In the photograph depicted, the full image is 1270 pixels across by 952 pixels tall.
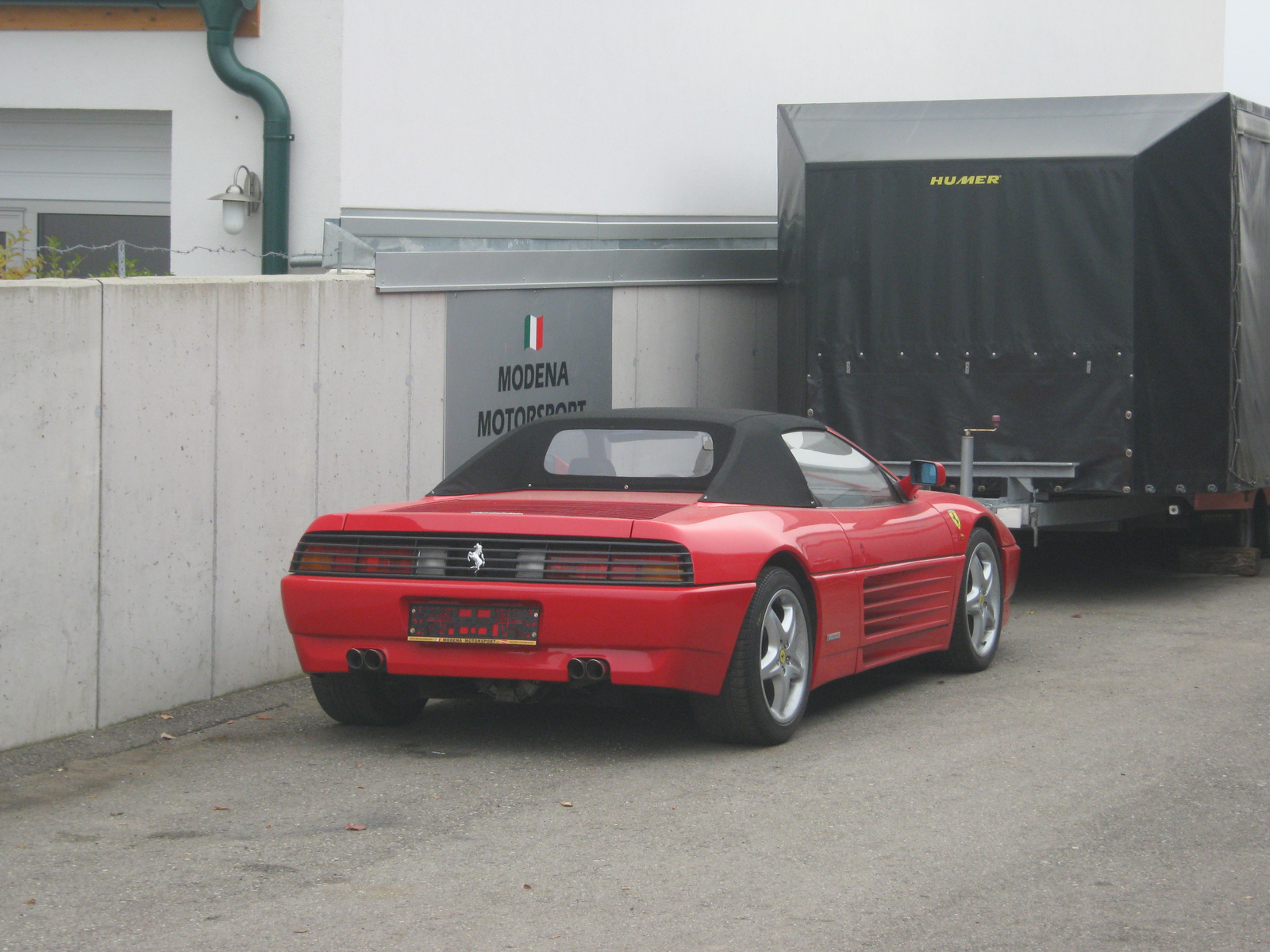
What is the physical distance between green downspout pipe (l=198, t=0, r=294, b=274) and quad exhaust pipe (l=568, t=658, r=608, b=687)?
17.6 ft

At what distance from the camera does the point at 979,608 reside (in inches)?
334

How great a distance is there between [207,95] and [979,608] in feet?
20.2

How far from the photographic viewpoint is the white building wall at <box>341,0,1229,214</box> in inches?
432

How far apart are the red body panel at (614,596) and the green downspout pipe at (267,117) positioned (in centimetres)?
427

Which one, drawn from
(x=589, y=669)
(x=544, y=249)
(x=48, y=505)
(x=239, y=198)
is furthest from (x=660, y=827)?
(x=544, y=249)

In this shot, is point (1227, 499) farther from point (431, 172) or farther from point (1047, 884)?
point (1047, 884)

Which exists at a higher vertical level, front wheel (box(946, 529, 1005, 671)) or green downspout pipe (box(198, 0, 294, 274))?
green downspout pipe (box(198, 0, 294, 274))

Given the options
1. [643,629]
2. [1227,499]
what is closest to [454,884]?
[643,629]

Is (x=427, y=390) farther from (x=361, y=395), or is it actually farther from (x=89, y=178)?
(x=89, y=178)

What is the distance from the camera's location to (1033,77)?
1616 centimetres

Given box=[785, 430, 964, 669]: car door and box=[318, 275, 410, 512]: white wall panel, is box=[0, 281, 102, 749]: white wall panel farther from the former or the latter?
box=[785, 430, 964, 669]: car door

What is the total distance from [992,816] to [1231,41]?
14125mm

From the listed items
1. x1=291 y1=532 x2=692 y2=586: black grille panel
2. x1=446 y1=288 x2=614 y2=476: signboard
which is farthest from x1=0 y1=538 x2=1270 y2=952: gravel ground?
x1=446 y1=288 x2=614 y2=476: signboard

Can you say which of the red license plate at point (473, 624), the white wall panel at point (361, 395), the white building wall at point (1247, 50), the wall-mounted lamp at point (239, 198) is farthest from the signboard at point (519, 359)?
the white building wall at point (1247, 50)
